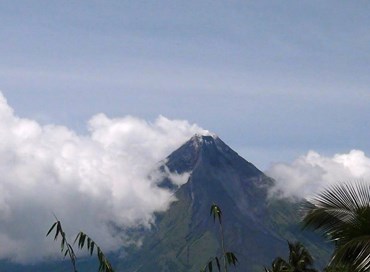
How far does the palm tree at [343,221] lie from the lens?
46.8 ft

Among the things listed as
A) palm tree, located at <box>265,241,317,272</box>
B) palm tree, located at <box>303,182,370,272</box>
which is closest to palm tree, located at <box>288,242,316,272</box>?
palm tree, located at <box>265,241,317,272</box>

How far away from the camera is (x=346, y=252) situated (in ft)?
47.4

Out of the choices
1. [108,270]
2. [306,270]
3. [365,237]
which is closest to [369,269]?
[365,237]

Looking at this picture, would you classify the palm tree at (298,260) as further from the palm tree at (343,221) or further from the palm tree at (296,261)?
the palm tree at (343,221)

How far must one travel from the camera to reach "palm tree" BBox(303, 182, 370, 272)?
46.8 ft

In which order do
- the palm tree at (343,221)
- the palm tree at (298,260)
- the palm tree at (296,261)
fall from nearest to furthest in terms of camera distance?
1. the palm tree at (343,221)
2. the palm tree at (296,261)
3. the palm tree at (298,260)

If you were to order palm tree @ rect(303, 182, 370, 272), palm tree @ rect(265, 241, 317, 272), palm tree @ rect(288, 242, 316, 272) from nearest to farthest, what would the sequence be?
palm tree @ rect(303, 182, 370, 272) → palm tree @ rect(265, 241, 317, 272) → palm tree @ rect(288, 242, 316, 272)

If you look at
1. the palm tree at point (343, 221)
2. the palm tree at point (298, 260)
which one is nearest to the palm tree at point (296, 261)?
the palm tree at point (298, 260)

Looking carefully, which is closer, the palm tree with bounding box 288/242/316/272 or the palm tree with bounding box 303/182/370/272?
the palm tree with bounding box 303/182/370/272

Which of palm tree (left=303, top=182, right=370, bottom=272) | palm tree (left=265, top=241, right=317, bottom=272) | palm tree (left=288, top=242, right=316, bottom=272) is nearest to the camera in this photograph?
palm tree (left=303, top=182, right=370, bottom=272)

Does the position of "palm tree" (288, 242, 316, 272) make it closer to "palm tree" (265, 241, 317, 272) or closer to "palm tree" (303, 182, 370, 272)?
"palm tree" (265, 241, 317, 272)

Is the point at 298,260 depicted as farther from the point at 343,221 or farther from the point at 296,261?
the point at 343,221

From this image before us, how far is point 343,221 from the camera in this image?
1525 centimetres

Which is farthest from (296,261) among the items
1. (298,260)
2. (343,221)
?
(343,221)
